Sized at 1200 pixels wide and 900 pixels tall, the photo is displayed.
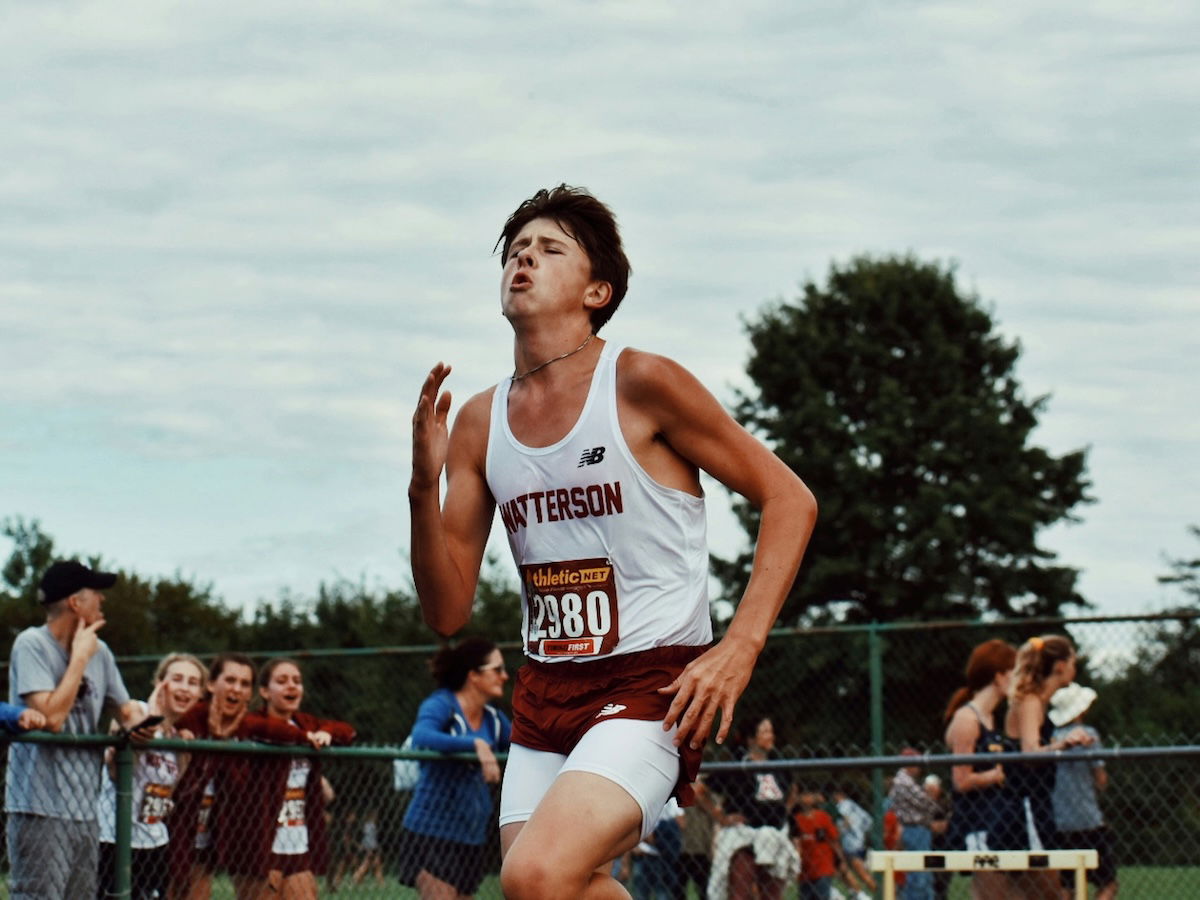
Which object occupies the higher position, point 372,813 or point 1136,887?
point 1136,887

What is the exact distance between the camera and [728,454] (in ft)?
13.4

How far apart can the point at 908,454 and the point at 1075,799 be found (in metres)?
28.2

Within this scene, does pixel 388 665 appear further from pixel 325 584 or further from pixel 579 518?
pixel 325 584

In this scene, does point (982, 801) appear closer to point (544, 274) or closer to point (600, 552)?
point (600, 552)

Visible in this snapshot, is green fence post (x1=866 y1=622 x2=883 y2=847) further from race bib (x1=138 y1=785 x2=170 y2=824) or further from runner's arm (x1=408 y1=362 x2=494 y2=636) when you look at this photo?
runner's arm (x1=408 y1=362 x2=494 y2=636)

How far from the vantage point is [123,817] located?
6551mm

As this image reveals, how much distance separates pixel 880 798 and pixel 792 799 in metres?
0.66

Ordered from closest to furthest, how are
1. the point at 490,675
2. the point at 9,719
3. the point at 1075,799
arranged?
the point at 9,719, the point at 1075,799, the point at 490,675

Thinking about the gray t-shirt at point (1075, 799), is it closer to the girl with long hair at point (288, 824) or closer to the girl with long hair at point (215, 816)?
the girl with long hair at point (288, 824)

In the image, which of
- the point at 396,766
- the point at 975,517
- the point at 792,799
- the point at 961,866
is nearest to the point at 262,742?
the point at 396,766

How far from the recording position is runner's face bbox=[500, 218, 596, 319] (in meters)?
4.32

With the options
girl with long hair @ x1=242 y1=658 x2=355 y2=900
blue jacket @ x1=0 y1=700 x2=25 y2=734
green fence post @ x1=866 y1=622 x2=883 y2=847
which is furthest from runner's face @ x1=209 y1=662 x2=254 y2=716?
green fence post @ x1=866 y1=622 x2=883 y2=847

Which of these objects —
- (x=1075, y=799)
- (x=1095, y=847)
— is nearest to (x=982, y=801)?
(x=1075, y=799)

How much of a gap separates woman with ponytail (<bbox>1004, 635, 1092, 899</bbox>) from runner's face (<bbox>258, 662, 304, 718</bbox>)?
3.66 m
